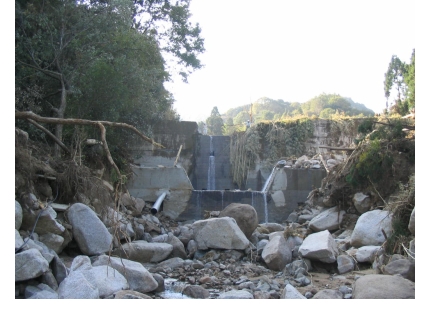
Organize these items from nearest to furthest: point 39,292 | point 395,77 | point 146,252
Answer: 1. point 39,292
2. point 146,252
3. point 395,77

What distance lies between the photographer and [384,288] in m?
4.83

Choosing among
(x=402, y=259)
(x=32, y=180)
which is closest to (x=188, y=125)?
(x=32, y=180)

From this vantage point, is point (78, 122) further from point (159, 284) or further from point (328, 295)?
point (328, 295)

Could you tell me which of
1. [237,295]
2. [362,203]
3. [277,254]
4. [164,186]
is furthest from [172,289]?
[164,186]

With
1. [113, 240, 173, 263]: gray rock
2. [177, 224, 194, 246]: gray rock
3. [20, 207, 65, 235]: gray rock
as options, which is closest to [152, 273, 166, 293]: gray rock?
[113, 240, 173, 263]: gray rock

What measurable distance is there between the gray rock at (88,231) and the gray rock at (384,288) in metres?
4.11

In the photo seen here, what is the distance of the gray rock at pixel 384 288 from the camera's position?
4719 millimetres

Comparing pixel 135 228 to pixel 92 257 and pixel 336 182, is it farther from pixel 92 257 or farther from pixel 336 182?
pixel 336 182

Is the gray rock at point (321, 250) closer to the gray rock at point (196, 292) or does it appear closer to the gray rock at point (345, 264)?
the gray rock at point (345, 264)

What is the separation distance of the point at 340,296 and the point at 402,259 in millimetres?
1085

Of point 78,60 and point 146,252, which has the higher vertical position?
point 78,60

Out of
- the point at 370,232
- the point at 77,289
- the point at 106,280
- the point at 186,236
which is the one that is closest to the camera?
the point at 77,289

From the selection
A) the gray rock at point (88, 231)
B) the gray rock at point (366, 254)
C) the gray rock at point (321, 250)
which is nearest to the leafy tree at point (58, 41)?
the gray rock at point (88, 231)

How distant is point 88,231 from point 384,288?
15.4 ft
